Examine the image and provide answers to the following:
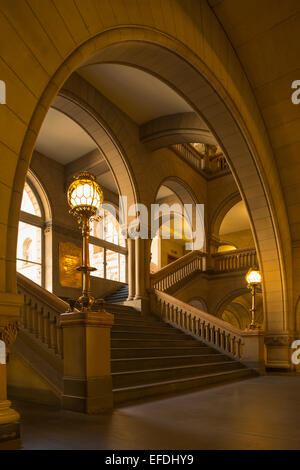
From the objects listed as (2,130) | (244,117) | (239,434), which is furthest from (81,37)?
(244,117)

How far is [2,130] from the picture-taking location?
3463 mm

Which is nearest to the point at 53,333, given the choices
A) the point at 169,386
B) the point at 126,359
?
the point at 126,359

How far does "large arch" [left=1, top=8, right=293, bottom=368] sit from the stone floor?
1.43 meters

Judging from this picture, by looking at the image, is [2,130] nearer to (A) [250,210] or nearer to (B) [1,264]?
(B) [1,264]

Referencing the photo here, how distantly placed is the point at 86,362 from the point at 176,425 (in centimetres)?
132

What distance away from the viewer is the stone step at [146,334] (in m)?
8.25

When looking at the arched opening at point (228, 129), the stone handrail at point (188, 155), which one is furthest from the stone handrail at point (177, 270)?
the arched opening at point (228, 129)

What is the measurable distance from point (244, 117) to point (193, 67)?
2140 mm

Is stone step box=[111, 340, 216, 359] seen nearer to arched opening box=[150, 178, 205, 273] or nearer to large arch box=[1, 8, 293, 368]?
large arch box=[1, 8, 293, 368]

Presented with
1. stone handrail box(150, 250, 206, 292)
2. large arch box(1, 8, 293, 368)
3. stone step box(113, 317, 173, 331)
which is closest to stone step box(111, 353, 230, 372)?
stone step box(113, 317, 173, 331)

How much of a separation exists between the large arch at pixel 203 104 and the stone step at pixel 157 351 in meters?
2.16

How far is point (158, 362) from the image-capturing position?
7449mm

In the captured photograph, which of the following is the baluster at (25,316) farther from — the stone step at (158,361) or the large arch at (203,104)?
the large arch at (203,104)

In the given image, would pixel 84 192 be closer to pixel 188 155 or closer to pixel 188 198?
pixel 188 198
